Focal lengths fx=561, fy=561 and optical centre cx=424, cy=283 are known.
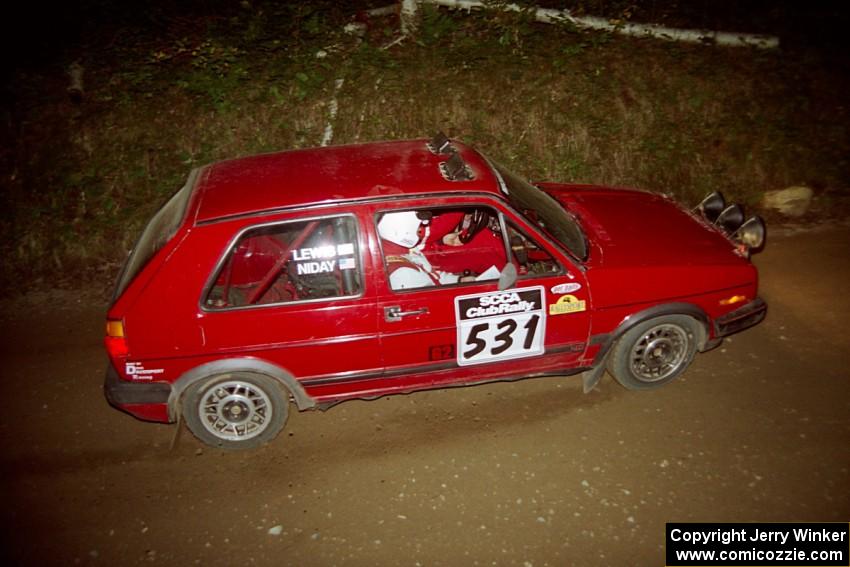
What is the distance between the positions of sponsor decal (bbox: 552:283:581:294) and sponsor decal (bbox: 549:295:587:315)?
4 centimetres

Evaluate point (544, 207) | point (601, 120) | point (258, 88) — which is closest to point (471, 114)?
point (601, 120)

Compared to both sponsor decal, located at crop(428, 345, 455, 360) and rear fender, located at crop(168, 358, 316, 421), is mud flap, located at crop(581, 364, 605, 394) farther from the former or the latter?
rear fender, located at crop(168, 358, 316, 421)

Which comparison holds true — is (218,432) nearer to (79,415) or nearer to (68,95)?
(79,415)

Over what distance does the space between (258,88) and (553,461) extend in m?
6.25

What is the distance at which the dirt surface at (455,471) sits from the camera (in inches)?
131

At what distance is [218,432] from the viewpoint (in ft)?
12.9

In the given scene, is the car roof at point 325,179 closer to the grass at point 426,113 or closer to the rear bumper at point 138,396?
the rear bumper at point 138,396

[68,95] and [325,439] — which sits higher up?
[68,95]

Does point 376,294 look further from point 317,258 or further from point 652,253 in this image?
point 652,253

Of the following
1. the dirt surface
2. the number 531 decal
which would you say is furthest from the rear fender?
the number 531 decal

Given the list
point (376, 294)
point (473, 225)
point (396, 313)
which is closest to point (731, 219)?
point (473, 225)

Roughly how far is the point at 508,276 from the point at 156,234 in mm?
2385

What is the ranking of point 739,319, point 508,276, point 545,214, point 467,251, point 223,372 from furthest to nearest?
1. point 467,251
2. point 739,319
3. point 545,214
4. point 223,372
5. point 508,276

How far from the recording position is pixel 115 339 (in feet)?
11.6
